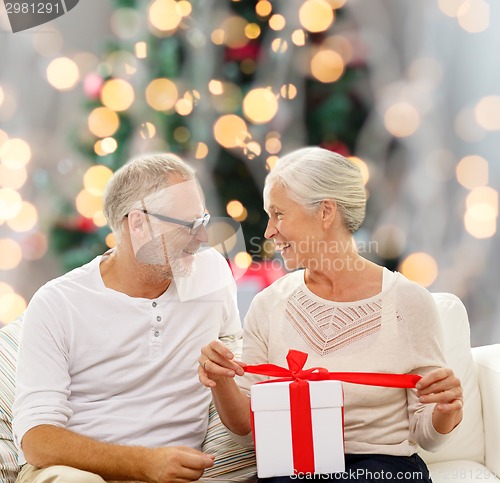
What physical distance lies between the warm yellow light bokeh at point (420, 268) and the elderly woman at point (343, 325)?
3.20ft

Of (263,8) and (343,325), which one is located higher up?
(263,8)

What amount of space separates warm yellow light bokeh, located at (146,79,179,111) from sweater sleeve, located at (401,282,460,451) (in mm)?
1234

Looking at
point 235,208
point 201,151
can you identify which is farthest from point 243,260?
point 201,151

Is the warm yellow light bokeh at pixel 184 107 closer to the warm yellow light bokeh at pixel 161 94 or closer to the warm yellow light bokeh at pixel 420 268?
the warm yellow light bokeh at pixel 161 94

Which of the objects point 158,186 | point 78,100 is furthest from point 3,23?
point 158,186

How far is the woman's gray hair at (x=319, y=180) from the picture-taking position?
65.5 inches

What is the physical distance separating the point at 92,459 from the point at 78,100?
4.51 ft

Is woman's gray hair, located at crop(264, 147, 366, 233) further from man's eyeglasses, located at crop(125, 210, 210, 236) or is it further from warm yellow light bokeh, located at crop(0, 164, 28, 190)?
warm yellow light bokeh, located at crop(0, 164, 28, 190)

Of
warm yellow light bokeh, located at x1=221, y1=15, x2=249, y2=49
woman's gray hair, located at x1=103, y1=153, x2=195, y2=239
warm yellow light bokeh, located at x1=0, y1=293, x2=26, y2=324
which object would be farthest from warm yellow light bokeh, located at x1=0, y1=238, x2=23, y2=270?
warm yellow light bokeh, located at x1=221, y1=15, x2=249, y2=49

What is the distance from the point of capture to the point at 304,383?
1.44 meters

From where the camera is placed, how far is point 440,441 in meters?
1.57

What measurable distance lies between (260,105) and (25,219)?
3.03ft

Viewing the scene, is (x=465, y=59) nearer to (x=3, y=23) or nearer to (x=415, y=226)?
(x=415, y=226)

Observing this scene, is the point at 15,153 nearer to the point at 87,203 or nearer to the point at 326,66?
the point at 87,203
